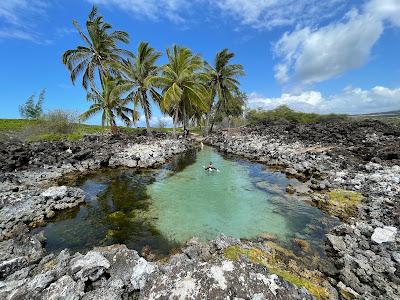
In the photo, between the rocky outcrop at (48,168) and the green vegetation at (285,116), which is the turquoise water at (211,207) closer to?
the rocky outcrop at (48,168)

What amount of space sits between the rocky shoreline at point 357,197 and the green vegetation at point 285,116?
2561 centimetres

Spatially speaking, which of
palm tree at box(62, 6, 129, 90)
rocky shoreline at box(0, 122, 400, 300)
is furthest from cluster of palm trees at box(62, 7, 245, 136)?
rocky shoreline at box(0, 122, 400, 300)

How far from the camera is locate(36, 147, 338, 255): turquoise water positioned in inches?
320

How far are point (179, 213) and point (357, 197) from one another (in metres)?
7.40

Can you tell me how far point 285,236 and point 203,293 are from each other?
469cm

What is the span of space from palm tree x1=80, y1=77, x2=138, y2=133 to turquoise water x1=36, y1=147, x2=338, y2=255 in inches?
542

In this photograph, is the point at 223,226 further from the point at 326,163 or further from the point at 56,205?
the point at 326,163

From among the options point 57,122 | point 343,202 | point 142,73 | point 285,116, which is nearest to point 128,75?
point 142,73

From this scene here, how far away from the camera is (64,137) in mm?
28312

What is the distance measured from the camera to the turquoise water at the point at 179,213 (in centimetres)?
812

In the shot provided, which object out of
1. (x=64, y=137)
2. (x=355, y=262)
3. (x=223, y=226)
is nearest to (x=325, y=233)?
(x=355, y=262)

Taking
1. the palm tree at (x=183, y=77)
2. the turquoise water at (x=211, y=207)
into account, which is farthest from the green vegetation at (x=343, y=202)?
the palm tree at (x=183, y=77)

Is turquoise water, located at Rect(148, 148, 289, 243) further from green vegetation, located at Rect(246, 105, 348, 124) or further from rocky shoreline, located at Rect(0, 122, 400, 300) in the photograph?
green vegetation, located at Rect(246, 105, 348, 124)

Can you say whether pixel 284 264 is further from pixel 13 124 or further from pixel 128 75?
pixel 13 124
